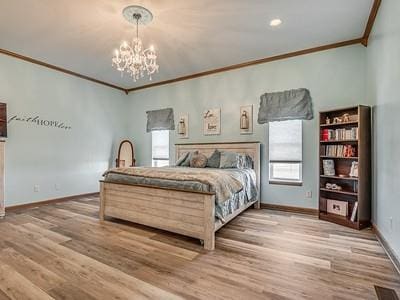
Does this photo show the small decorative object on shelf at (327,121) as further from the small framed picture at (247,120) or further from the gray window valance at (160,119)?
the gray window valance at (160,119)

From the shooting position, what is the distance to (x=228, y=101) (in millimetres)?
4926

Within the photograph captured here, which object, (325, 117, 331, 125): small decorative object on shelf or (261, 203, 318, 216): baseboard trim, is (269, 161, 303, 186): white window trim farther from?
(325, 117, 331, 125): small decorative object on shelf

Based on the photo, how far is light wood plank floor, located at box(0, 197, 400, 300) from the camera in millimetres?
1805

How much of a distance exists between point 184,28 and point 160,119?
9.46ft

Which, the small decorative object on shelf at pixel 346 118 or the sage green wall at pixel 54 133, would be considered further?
the sage green wall at pixel 54 133

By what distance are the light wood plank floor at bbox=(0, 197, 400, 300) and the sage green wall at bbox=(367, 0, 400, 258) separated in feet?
1.27

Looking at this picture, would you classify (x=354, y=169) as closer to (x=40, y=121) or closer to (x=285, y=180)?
(x=285, y=180)

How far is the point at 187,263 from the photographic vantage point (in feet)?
7.38

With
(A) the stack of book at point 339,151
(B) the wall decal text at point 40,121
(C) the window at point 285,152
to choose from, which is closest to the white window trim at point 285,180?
(C) the window at point 285,152

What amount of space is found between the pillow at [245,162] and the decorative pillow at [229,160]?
0.26 ft

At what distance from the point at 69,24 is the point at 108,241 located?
3117 millimetres

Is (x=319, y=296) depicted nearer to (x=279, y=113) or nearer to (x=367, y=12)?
(x=279, y=113)

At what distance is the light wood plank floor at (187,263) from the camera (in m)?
1.80

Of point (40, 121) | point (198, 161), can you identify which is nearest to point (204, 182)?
point (198, 161)
